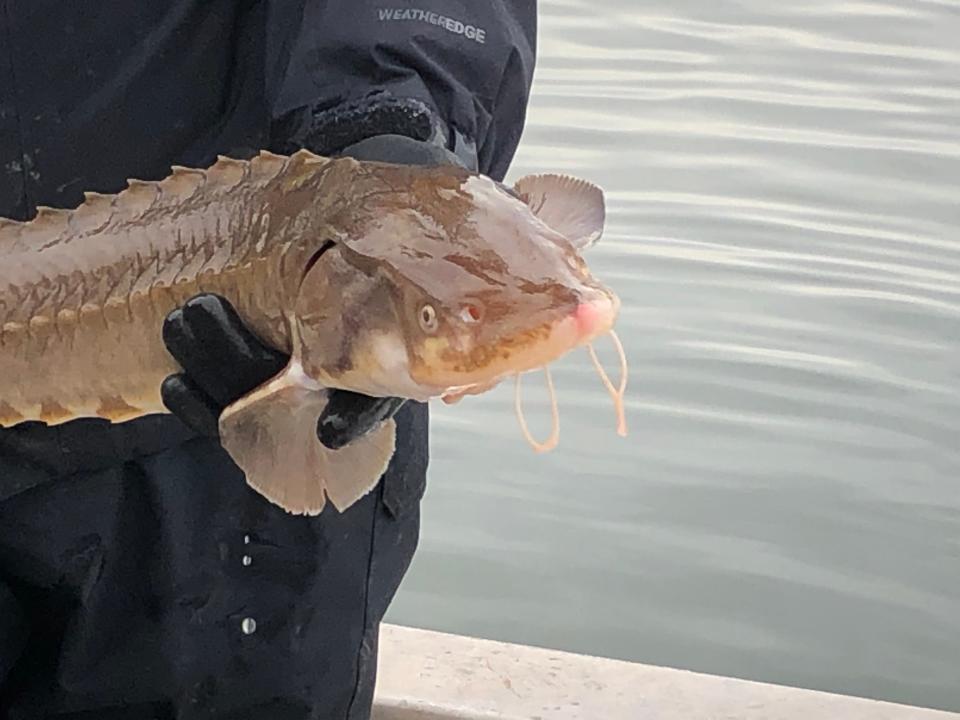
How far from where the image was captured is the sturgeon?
38.4 inches

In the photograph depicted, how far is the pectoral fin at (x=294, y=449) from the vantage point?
3.79ft

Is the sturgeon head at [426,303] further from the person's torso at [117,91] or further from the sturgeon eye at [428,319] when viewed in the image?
the person's torso at [117,91]

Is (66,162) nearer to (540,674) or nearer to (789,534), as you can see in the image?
(540,674)

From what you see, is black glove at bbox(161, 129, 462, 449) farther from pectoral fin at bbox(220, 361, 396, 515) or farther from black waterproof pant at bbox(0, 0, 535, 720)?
black waterproof pant at bbox(0, 0, 535, 720)

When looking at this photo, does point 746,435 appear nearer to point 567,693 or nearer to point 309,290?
point 567,693

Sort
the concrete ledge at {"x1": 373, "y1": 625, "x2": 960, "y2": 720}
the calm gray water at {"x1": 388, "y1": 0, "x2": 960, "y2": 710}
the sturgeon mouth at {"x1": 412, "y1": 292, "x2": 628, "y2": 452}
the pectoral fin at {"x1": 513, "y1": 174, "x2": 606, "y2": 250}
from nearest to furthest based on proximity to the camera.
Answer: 1. the sturgeon mouth at {"x1": 412, "y1": 292, "x2": 628, "y2": 452}
2. the pectoral fin at {"x1": 513, "y1": 174, "x2": 606, "y2": 250}
3. the concrete ledge at {"x1": 373, "y1": 625, "x2": 960, "y2": 720}
4. the calm gray water at {"x1": 388, "y1": 0, "x2": 960, "y2": 710}

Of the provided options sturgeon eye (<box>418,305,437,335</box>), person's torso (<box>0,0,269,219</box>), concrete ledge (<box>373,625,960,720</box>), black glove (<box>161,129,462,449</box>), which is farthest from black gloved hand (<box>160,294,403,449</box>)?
concrete ledge (<box>373,625,960,720</box>)

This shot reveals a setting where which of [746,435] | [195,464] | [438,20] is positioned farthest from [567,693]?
[746,435]

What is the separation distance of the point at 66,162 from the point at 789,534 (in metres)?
2.04

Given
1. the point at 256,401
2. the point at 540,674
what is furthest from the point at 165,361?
the point at 540,674

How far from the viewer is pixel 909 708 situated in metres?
2.10

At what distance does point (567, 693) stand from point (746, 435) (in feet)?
4.95

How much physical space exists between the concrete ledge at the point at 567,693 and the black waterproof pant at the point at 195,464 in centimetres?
25

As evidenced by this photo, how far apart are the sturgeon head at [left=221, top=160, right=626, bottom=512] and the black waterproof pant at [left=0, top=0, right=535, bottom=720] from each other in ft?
0.99
